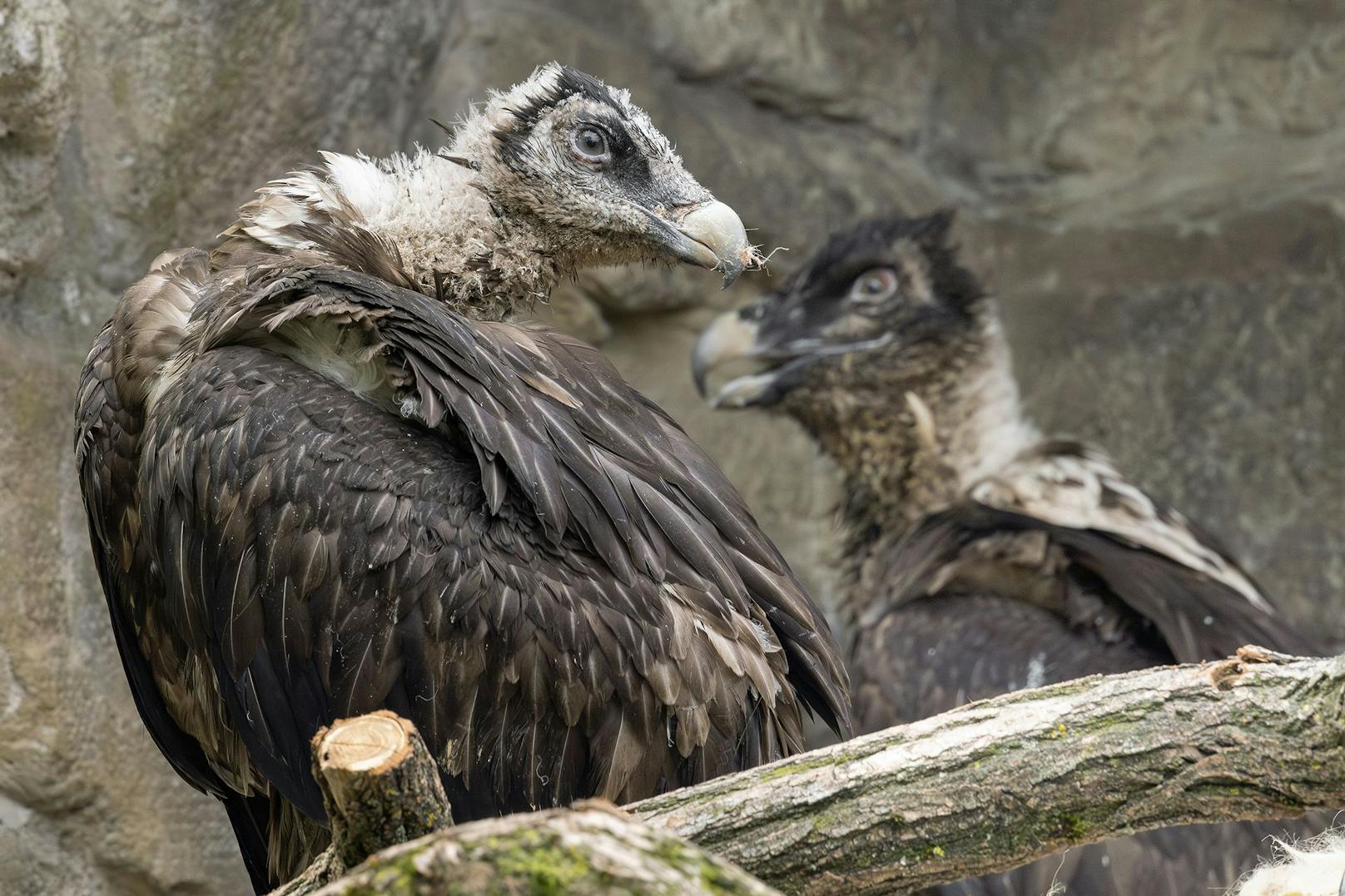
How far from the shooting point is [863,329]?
15.4ft

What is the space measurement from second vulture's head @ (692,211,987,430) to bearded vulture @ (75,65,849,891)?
1741 millimetres

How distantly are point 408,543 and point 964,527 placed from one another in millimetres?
1991

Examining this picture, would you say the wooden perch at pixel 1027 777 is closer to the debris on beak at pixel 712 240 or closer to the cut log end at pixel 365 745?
the cut log end at pixel 365 745

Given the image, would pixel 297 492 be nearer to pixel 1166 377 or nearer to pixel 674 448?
pixel 674 448

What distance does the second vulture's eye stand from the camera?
3088mm

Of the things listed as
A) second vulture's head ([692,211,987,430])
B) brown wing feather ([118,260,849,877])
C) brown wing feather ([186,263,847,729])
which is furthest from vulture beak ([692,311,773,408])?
brown wing feather ([118,260,849,877])

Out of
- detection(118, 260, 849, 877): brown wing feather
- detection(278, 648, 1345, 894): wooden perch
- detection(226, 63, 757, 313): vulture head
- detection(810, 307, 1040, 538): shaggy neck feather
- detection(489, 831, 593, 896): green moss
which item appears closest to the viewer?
detection(489, 831, 593, 896): green moss

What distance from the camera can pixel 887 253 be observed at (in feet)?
15.2

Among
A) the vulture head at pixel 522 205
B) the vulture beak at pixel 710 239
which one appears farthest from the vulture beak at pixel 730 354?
the vulture beak at pixel 710 239

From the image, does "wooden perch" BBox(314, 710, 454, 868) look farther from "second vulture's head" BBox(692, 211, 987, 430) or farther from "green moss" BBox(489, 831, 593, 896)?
"second vulture's head" BBox(692, 211, 987, 430)

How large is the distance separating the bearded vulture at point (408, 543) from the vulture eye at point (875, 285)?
182cm

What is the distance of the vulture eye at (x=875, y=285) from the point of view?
467cm

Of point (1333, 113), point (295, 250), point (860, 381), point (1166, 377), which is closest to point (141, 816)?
point (295, 250)

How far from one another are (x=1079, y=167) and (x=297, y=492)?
4.00 metres
